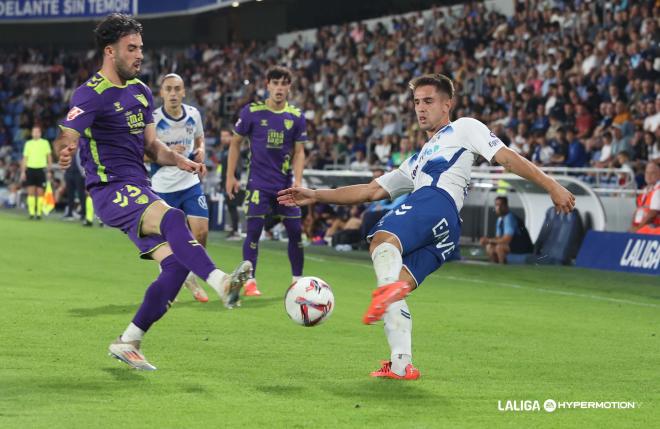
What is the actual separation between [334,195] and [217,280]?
1321mm

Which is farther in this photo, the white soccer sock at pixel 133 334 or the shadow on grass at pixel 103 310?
A: the shadow on grass at pixel 103 310

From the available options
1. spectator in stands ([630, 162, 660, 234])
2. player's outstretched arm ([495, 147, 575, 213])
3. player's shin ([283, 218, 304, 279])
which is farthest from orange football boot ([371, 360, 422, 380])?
spectator in stands ([630, 162, 660, 234])

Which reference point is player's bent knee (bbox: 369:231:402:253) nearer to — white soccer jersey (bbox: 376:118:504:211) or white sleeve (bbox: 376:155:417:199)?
white soccer jersey (bbox: 376:118:504:211)

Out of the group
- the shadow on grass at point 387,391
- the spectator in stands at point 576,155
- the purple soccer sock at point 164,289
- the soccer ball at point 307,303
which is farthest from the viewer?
the spectator in stands at point 576,155

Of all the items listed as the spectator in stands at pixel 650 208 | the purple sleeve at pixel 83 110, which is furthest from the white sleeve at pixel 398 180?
the spectator in stands at pixel 650 208

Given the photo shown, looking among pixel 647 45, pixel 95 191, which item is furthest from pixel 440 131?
pixel 647 45

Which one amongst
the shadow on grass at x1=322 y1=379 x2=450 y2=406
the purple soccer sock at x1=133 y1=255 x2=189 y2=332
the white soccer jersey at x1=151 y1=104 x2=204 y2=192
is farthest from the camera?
the white soccer jersey at x1=151 y1=104 x2=204 y2=192

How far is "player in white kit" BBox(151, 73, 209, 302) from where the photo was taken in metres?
11.5

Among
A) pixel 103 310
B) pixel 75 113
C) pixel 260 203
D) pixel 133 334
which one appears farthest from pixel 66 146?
pixel 260 203

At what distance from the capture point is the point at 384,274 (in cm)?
665

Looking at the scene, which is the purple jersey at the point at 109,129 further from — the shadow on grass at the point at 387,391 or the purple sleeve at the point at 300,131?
the purple sleeve at the point at 300,131

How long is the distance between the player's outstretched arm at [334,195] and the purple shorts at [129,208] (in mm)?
874

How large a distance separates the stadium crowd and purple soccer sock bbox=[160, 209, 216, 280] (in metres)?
13.3

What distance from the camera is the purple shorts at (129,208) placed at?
7.07 meters
